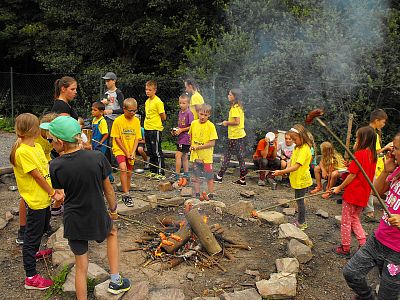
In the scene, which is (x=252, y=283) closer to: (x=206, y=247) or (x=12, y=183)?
(x=206, y=247)

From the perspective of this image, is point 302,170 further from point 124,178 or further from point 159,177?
point 159,177

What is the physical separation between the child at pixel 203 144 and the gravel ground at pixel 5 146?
4.80m

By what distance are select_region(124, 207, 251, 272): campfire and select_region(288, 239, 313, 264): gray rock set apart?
543 millimetres

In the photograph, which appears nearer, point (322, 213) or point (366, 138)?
point (366, 138)

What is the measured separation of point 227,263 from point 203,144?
245 centimetres

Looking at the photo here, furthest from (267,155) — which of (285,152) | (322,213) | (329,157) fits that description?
(322,213)

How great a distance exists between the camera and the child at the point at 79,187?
3529 mm

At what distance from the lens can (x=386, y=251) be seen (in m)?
3.50

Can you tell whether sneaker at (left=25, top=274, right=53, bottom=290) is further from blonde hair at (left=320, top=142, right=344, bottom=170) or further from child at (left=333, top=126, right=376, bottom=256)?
blonde hair at (left=320, top=142, right=344, bottom=170)

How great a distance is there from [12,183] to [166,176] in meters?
2.96

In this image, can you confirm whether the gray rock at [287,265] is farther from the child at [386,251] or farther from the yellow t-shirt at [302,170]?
the yellow t-shirt at [302,170]

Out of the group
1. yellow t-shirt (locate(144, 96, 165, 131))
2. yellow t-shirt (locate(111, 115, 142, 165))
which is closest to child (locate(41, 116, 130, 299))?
yellow t-shirt (locate(111, 115, 142, 165))

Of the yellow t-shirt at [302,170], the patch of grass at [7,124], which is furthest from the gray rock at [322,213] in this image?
the patch of grass at [7,124]

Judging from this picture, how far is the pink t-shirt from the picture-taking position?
11.2 ft
